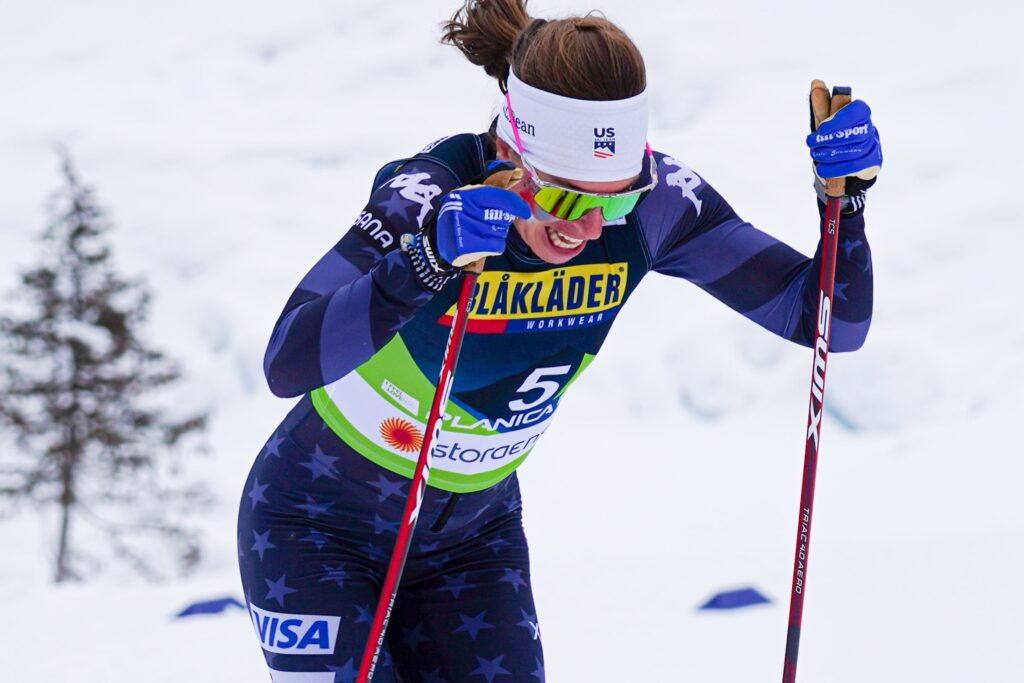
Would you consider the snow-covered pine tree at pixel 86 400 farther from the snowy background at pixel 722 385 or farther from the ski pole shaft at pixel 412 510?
the ski pole shaft at pixel 412 510

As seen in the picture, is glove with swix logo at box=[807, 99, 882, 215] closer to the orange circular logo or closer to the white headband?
the white headband

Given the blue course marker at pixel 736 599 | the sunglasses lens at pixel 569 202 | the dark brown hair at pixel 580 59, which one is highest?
the dark brown hair at pixel 580 59

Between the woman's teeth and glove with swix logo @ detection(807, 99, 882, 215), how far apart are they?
50cm

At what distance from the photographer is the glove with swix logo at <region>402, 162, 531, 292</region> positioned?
173 centimetres

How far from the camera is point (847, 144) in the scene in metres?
2.08

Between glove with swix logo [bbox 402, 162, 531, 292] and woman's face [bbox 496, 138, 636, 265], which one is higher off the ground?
woman's face [bbox 496, 138, 636, 265]

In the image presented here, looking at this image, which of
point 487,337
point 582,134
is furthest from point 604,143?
point 487,337

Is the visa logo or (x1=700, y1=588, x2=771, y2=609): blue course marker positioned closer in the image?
the visa logo

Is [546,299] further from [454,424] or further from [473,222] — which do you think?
[473,222]

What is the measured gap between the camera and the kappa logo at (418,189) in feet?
6.48

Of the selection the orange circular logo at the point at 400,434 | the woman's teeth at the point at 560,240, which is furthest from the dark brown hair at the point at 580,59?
the orange circular logo at the point at 400,434

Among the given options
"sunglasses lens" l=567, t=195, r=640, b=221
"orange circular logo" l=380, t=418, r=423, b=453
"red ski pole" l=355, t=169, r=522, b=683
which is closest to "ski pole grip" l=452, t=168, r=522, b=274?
"red ski pole" l=355, t=169, r=522, b=683

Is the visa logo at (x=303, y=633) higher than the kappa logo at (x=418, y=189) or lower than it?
lower

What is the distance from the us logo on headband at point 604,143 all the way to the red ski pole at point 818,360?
0.46 meters
